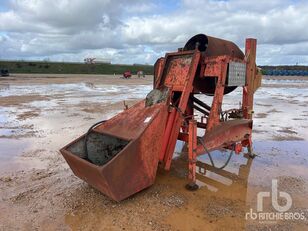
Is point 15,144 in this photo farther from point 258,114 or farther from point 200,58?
point 258,114

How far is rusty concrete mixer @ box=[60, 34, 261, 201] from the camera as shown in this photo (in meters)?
4.05

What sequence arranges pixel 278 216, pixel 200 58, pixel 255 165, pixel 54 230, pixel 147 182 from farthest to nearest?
pixel 255 165 < pixel 200 58 < pixel 147 182 < pixel 278 216 < pixel 54 230

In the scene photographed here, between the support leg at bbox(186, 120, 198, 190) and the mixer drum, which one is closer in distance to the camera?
the support leg at bbox(186, 120, 198, 190)

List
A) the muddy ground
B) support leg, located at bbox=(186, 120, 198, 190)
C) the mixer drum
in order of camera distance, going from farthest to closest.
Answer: the mixer drum
support leg, located at bbox=(186, 120, 198, 190)
the muddy ground

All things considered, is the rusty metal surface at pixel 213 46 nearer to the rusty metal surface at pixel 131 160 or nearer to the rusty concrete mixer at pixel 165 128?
the rusty concrete mixer at pixel 165 128

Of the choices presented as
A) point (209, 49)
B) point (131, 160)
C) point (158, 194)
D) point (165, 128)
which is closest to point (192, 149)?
point (165, 128)

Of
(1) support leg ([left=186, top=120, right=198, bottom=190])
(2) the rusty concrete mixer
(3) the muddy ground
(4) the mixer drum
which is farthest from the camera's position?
(4) the mixer drum

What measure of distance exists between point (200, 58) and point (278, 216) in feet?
8.35

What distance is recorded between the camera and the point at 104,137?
16.2 feet

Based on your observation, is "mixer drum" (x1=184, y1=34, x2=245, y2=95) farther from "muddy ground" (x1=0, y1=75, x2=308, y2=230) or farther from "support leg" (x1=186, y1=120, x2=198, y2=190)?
"muddy ground" (x1=0, y1=75, x2=308, y2=230)

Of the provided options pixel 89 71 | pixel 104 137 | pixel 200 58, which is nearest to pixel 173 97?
pixel 200 58

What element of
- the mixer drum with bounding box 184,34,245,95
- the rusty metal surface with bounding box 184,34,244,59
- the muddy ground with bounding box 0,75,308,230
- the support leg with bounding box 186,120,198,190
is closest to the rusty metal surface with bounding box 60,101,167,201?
the muddy ground with bounding box 0,75,308,230

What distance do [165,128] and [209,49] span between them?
1.63 meters

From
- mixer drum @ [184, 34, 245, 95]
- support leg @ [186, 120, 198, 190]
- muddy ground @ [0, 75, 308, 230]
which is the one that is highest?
mixer drum @ [184, 34, 245, 95]
